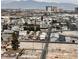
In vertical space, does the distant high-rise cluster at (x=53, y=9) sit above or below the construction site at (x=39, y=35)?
above

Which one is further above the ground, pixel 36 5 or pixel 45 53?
pixel 36 5

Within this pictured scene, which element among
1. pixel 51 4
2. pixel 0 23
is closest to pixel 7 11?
pixel 0 23

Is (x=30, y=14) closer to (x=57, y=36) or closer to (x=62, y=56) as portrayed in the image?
(x=57, y=36)

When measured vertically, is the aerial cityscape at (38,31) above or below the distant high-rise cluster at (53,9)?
below

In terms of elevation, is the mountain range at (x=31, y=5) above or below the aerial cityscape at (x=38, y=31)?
above

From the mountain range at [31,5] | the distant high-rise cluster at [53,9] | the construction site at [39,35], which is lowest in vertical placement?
the construction site at [39,35]

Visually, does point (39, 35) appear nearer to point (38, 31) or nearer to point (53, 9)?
point (38, 31)

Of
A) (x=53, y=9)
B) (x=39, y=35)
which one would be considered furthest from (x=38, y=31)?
(x=53, y=9)

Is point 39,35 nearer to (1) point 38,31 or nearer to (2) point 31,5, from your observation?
(1) point 38,31

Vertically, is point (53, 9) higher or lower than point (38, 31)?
higher
